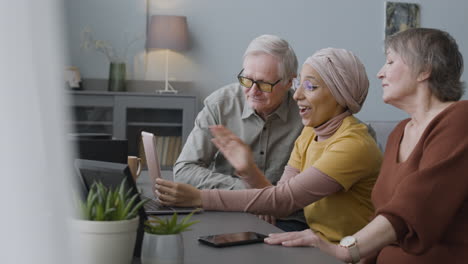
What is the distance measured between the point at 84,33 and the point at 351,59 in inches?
142

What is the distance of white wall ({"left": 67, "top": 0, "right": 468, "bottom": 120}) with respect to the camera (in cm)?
515

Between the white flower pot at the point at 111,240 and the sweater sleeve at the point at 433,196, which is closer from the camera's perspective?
the white flower pot at the point at 111,240

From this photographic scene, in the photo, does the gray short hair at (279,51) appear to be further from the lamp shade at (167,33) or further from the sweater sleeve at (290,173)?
the lamp shade at (167,33)

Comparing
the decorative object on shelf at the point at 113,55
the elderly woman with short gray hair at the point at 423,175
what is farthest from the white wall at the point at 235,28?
the elderly woman with short gray hair at the point at 423,175

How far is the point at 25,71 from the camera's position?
420 mm

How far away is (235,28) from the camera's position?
5391mm

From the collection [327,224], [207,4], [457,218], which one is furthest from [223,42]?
[457,218]

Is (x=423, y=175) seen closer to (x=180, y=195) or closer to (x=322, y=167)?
(x=322, y=167)

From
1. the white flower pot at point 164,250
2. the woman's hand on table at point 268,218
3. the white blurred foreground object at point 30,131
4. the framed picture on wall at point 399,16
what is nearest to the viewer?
the white blurred foreground object at point 30,131

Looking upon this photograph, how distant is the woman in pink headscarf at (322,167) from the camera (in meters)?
1.78

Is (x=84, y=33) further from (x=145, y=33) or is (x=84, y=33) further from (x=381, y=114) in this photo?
(x=381, y=114)

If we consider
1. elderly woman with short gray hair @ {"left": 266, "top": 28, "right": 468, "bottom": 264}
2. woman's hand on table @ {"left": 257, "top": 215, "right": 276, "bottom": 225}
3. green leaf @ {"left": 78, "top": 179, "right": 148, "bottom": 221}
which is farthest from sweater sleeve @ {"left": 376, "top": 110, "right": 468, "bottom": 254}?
green leaf @ {"left": 78, "top": 179, "right": 148, "bottom": 221}

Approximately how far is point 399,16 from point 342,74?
4.14 meters

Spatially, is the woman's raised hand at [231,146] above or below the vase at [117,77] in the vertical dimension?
above
